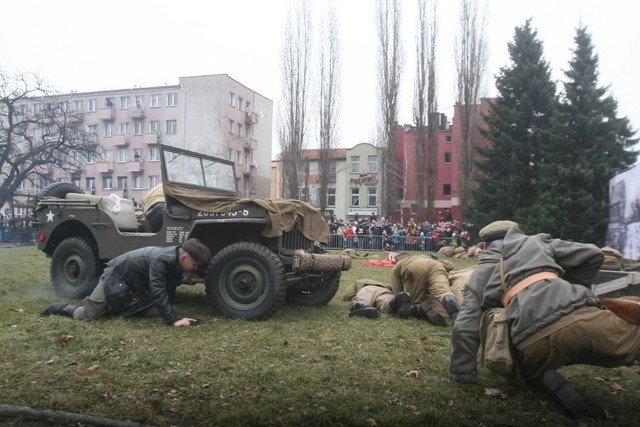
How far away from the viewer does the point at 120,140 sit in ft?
28.8

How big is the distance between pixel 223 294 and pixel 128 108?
435 cm

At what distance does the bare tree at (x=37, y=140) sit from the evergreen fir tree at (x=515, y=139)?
5.57 m

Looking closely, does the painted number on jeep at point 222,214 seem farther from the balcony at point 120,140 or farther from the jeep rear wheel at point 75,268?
the balcony at point 120,140

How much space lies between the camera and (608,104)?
3.89m

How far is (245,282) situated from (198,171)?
83.1 inches

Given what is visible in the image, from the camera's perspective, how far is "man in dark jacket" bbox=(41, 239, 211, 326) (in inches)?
204

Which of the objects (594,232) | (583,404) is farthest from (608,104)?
(583,404)

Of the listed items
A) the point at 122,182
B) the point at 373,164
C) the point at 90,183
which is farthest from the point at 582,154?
the point at 373,164

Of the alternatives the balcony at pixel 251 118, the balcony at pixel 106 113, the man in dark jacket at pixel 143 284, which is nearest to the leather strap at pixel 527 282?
the man in dark jacket at pixel 143 284

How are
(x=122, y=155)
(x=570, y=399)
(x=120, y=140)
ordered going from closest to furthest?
(x=570, y=399), (x=122, y=155), (x=120, y=140)

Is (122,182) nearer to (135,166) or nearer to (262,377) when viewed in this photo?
(135,166)

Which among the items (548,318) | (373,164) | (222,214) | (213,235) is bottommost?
(548,318)

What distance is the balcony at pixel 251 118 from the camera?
551 inches

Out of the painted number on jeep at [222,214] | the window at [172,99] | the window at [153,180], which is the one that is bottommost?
the painted number on jeep at [222,214]
